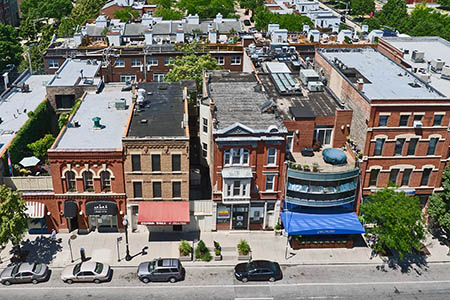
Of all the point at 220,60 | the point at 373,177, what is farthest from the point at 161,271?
the point at 220,60

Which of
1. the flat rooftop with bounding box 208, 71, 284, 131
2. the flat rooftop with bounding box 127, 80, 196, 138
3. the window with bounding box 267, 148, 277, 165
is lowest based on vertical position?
the window with bounding box 267, 148, 277, 165

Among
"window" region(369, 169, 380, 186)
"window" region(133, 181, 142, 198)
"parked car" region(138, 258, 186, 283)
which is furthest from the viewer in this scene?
"window" region(369, 169, 380, 186)

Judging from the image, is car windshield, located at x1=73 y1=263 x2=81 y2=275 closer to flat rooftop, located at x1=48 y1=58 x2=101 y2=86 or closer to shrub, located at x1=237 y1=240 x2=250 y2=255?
shrub, located at x1=237 y1=240 x2=250 y2=255

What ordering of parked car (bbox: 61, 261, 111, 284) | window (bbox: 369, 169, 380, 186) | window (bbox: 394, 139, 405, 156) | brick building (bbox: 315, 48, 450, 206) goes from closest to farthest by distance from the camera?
Answer: parked car (bbox: 61, 261, 111, 284), brick building (bbox: 315, 48, 450, 206), window (bbox: 394, 139, 405, 156), window (bbox: 369, 169, 380, 186)

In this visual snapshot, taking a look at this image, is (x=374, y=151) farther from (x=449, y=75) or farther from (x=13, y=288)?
(x=13, y=288)

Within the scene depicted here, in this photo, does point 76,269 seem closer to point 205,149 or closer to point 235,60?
point 205,149

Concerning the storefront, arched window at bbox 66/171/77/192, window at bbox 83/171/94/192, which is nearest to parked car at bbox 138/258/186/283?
the storefront

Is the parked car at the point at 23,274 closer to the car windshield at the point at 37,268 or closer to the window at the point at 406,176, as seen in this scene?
the car windshield at the point at 37,268
